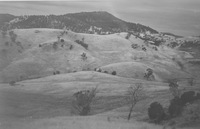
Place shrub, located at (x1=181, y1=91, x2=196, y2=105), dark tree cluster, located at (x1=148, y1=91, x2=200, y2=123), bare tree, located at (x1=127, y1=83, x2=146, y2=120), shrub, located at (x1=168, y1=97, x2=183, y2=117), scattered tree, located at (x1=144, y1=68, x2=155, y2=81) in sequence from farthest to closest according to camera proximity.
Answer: scattered tree, located at (x1=144, y1=68, x2=155, y2=81) → bare tree, located at (x1=127, y1=83, x2=146, y2=120) → shrub, located at (x1=181, y1=91, x2=196, y2=105) → dark tree cluster, located at (x1=148, y1=91, x2=200, y2=123) → shrub, located at (x1=168, y1=97, x2=183, y2=117)

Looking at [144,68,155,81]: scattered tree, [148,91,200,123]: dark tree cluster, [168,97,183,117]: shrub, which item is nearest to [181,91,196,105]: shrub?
[148,91,200,123]: dark tree cluster

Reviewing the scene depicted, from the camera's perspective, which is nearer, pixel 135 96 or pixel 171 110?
pixel 171 110

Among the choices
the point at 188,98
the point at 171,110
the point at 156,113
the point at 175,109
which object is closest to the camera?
the point at 175,109

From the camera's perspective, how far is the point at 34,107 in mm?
Result: 72125

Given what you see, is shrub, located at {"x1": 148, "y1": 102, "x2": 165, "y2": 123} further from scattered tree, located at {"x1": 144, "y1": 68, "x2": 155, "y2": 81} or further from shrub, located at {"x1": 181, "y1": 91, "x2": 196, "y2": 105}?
scattered tree, located at {"x1": 144, "y1": 68, "x2": 155, "y2": 81}

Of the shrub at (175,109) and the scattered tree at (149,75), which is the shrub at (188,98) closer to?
the shrub at (175,109)

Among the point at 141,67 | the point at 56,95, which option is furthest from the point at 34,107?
the point at 141,67

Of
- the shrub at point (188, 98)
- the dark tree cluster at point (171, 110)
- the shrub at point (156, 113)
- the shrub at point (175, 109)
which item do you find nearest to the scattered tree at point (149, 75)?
the shrub at point (188, 98)

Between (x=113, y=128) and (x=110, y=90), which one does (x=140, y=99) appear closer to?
(x=110, y=90)

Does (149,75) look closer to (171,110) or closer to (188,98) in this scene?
(188,98)

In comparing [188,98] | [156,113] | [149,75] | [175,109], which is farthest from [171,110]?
[149,75]

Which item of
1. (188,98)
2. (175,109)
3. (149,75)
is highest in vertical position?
(188,98)

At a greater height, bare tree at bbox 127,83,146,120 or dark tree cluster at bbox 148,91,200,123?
dark tree cluster at bbox 148,91,200,123

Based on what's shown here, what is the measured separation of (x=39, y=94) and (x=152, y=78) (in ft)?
314
